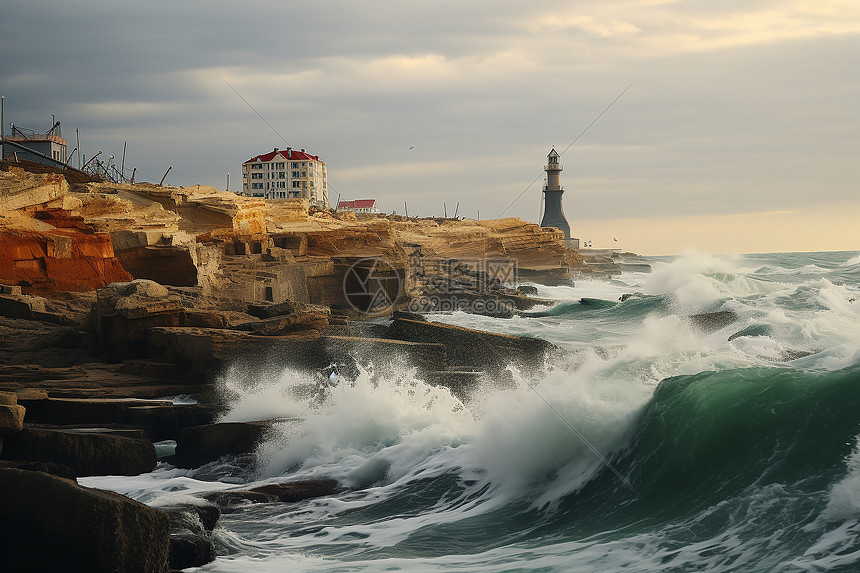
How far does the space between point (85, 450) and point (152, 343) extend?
3.53 metres

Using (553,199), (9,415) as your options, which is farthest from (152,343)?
(553,199)

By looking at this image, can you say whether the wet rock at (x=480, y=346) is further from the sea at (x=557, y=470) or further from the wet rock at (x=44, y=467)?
the wet rock at (x=44, y=467)

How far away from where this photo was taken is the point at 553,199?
6475cm

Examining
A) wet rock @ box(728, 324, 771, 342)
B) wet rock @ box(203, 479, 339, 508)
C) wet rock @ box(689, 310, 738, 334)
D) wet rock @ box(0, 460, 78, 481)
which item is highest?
wet rock @ box(689, 310, 738, 334)

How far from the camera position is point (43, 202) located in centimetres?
1529

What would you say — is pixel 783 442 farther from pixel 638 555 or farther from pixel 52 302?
pixel 52 302

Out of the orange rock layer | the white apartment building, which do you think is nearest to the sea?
the orange rock layer

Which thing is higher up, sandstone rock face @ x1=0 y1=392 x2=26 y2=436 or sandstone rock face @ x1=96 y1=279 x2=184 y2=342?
sandstone rock face @ x1=96 y1=279 x2=184 y2=342

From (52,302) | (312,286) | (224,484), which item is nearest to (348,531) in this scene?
(224,484)

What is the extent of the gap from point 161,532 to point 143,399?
5151mm

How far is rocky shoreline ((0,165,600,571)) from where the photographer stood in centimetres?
427

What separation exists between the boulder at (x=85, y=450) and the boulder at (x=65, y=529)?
295 centimetres

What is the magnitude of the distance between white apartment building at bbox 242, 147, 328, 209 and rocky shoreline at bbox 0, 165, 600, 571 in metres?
53.0

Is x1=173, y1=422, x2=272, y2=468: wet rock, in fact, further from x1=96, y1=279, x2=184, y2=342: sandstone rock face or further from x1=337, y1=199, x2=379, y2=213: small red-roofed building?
x1=337, y1=199, x2=379, y2=213: small red-roofed building
